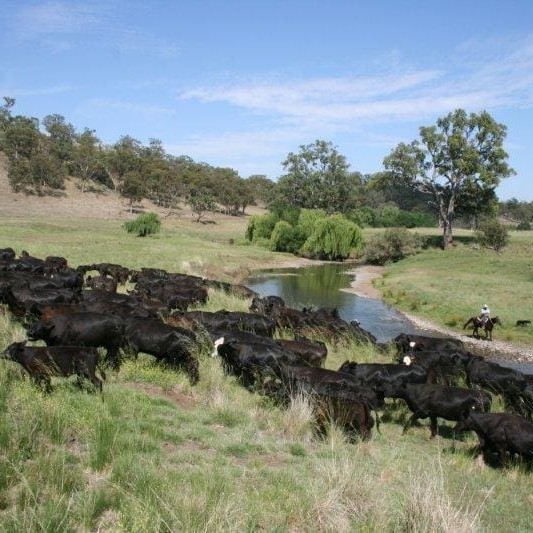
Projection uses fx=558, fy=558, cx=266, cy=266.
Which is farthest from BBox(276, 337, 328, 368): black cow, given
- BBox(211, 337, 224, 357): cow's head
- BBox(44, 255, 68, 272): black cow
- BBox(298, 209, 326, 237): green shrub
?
BBox(298, 209, 326, 237): green shrub

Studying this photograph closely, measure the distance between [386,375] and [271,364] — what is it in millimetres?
2378

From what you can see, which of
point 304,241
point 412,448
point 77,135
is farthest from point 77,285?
point 77,135

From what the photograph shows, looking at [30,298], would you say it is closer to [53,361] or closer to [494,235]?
[53,361]

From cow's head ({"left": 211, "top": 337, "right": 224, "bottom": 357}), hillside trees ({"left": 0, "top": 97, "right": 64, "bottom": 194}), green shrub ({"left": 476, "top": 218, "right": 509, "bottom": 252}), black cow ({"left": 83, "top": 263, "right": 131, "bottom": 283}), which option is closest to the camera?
cow's head ({"left": 211, "top": 337, "right": 224, "bottom": 357})

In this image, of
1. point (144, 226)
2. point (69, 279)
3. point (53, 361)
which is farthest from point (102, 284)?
point (144, 226)

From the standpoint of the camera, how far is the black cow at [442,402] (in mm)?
9867

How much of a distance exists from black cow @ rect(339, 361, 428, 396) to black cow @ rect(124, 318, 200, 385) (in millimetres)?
3282

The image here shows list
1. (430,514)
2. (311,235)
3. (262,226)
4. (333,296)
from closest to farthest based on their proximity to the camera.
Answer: (430,514) < (333,296) < (311,235) < (262,226)

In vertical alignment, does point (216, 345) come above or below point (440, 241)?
below

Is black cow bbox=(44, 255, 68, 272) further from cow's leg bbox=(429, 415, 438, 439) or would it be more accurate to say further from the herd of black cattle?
cow's leg bbox=(429, 415, 438, 439)

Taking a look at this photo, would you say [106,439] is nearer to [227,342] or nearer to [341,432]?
[341,432]

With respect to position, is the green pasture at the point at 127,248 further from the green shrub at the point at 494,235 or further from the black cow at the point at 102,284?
the green shrub at the point at 494,235

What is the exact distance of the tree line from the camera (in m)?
61.9

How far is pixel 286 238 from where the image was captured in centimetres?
6244
